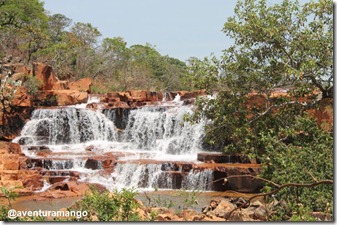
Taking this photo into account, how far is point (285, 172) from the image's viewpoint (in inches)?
330

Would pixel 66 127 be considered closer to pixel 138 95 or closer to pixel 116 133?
pixel 116 133

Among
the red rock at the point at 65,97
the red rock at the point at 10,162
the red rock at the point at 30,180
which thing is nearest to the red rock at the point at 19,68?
the red rock at the point at 65,97

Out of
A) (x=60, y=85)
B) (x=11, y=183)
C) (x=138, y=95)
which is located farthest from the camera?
(x=60, y=85)

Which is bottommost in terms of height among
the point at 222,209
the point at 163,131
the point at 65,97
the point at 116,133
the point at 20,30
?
the point at 222,209

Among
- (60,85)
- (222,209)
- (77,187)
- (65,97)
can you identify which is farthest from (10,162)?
(60,85)

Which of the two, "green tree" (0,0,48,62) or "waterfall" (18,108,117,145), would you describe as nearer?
"waterfall" (18,108,117,145)

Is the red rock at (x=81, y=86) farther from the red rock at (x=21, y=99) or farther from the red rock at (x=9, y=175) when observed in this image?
the red rock at (x=9, y=175)

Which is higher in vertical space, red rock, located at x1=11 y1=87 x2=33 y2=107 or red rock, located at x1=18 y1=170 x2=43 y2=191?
red rock, located at x1=11 y1=87 x2=33 y2=107

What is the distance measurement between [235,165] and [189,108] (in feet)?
18.8

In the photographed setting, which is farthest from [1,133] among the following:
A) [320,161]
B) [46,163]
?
[320,161]

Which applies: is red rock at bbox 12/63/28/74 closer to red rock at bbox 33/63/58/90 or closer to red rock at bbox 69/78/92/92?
red rock at bbox 33/63/58/90

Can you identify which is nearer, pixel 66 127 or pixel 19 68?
pixel 66 127

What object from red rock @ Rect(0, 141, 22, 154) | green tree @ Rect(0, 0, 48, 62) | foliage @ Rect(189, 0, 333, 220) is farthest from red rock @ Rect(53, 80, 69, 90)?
foliage @ Rect(189, 0, 333, 220)

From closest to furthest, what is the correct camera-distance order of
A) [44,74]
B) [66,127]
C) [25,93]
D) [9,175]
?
[9,175] < [66,127] < [25,93] < [44,74]
